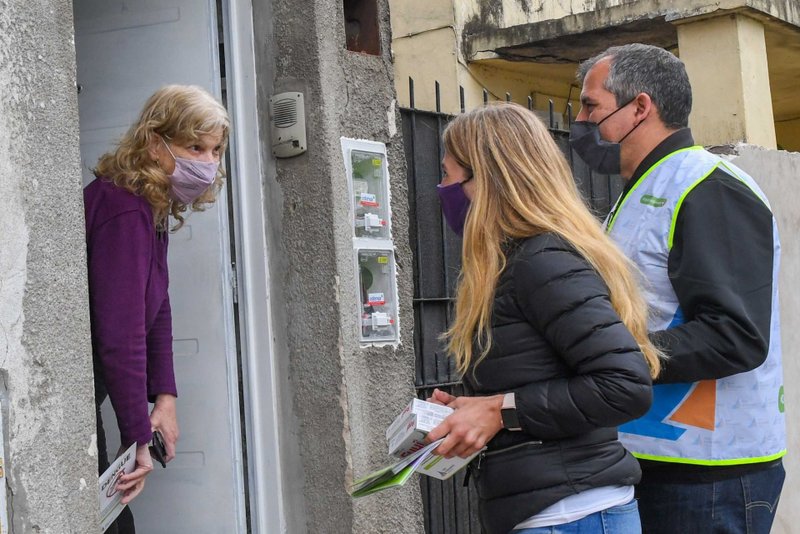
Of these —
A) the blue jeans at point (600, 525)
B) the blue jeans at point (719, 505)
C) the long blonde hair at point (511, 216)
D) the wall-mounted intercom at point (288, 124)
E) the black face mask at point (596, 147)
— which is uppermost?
the wall-mounted intercom at point (288, 124)

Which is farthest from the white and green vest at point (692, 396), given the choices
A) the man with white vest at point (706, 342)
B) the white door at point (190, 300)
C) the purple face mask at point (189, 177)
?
the white door at point (190, 300)

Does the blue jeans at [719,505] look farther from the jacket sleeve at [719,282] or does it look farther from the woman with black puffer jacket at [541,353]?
the woman with black puffer jacket at [541,353]

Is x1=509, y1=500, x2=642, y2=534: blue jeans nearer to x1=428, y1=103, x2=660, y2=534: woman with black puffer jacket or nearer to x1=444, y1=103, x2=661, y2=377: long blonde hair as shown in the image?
x1=428, y1=103, x2=660, y2=534: woman with black puffer jacket

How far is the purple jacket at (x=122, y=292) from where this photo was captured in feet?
10.1

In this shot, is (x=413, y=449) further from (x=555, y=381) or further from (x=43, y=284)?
(x=43, y=284)

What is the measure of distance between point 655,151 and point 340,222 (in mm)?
1220

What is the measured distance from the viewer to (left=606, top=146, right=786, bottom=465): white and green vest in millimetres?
2910

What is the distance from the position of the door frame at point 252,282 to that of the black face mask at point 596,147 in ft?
4.11

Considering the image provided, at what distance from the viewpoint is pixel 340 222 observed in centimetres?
387

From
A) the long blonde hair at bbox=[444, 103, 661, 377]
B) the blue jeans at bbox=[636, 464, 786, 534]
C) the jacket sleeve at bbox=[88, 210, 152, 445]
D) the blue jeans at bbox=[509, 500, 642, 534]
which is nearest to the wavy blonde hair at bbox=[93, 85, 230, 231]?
the jacket sleeve at bbox=[88, 210, 152, 445]

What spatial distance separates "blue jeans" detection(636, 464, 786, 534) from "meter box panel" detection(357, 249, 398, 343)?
4.42ft

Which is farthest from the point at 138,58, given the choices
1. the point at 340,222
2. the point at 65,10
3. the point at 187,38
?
the point at 65,10

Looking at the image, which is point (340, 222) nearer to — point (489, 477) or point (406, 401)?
point (406, 401)

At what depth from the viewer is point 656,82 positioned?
3168 millimetres
